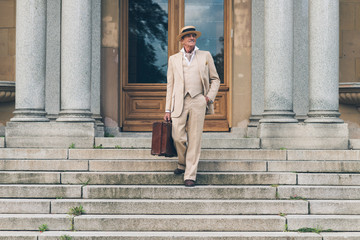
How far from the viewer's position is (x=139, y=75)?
34.2 ft

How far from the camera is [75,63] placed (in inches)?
333

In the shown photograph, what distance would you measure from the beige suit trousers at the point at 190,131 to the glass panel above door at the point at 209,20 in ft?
13.8

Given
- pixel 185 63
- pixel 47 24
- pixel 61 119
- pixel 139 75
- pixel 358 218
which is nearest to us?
pixel 358 218

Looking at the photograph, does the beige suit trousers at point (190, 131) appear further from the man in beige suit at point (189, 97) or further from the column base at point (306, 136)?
the column base at point (306, 136)

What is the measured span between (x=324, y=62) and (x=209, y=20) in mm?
3196

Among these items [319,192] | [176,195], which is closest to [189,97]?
[176,195]

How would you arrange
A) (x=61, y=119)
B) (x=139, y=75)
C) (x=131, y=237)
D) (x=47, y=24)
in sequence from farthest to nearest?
(x=139, y=75), (x=47, y=24), (x=61, y=119), (x=131, y=237)

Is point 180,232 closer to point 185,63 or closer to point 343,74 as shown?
point 185,63

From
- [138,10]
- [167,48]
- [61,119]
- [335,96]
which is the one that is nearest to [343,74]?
[335,96]

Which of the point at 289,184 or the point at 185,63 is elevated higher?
the point at 185,63

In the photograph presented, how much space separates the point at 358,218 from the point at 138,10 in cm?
695

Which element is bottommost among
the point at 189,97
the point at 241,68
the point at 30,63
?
the point at 189,97

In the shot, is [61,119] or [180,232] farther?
[61,119]

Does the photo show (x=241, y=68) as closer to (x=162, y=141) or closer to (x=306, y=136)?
(x=306, y=136)
